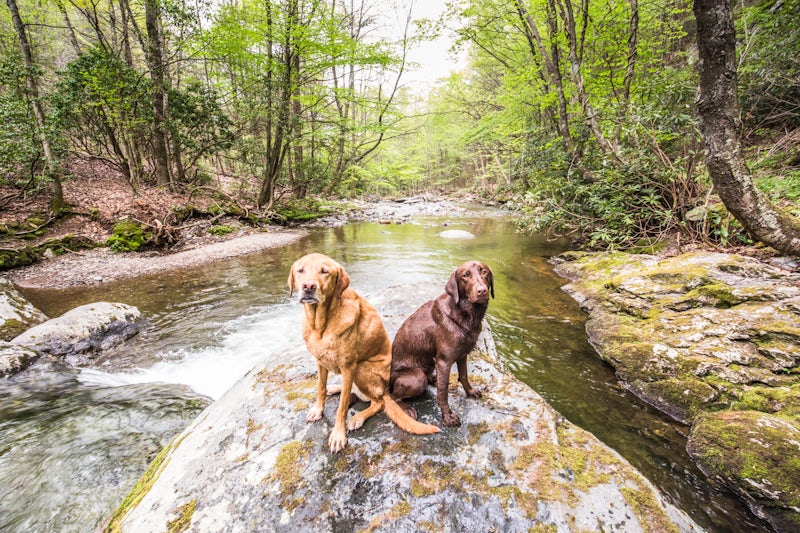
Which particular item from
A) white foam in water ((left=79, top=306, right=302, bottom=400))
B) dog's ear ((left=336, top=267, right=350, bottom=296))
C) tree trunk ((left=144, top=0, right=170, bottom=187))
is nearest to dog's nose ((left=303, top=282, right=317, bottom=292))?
dog's ear ((left=336, top=267, right=350, bottom=296))

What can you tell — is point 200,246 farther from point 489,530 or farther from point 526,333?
point 489,530

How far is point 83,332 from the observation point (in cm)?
515

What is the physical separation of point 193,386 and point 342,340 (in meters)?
3.62

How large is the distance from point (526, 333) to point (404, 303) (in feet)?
8.05

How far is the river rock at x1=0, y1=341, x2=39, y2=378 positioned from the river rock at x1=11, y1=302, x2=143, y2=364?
116 millimetres

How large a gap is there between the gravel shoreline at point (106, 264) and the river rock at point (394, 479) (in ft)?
28.7

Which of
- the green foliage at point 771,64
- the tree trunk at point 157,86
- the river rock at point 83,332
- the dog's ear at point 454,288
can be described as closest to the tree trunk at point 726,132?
the green foliage at point 771,64

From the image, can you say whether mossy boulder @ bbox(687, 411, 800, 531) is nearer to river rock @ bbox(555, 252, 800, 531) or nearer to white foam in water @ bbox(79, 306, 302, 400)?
river rock @ bbox(555, 252, 800, 531)

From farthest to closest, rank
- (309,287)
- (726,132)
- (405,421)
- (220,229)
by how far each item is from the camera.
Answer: (220,229) → (726,132) → (405,421) → (309,287)

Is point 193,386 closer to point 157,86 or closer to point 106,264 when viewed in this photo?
point 106,264

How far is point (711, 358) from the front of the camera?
3.82m

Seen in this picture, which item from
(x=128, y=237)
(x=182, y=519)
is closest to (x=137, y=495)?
(x=182, y=519)

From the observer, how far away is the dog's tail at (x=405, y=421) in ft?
7.47

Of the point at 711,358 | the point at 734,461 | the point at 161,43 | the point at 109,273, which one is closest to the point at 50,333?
the point at 109,273
